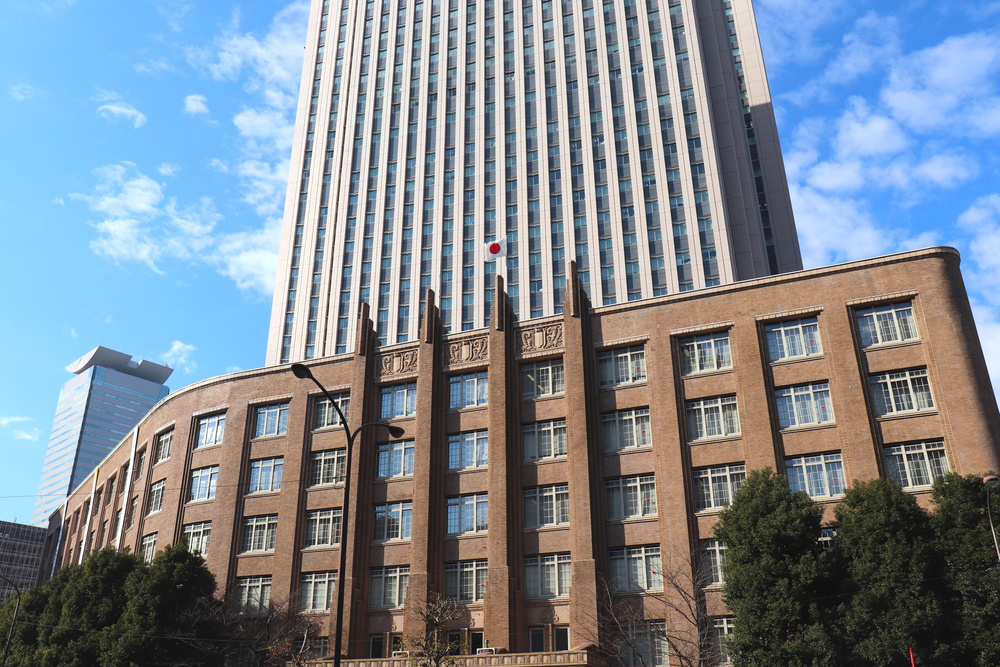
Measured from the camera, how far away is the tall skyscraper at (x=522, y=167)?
262 ft

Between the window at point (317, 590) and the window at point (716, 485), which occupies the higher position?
the window at point (716, 485)

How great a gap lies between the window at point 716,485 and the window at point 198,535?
95.3ft

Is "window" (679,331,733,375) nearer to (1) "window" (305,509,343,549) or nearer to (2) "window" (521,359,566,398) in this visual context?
(2) "window" (521,359,566,398)

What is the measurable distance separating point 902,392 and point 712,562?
12.2 metres

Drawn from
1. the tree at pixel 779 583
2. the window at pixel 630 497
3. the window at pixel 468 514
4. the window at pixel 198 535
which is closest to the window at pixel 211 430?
the window at pixel 198 535

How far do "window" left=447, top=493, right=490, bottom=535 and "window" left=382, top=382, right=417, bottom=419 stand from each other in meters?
6.35

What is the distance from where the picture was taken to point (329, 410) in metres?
49.3

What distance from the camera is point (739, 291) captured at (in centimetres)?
4269

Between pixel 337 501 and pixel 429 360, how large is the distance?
9.77m

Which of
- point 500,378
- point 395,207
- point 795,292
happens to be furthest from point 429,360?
point 395,207

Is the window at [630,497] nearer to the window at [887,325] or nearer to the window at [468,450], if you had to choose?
the window at [468,450]

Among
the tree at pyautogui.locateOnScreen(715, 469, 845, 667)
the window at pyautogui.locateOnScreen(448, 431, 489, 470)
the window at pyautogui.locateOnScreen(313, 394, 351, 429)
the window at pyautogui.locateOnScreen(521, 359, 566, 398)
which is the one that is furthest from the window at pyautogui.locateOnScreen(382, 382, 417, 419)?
the tree at pyautogui.locateOnScreen(715, 469, 845, 667)

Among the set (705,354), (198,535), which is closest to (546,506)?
(705,354)

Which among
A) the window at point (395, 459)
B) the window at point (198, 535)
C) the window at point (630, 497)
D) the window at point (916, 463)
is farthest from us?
the window at point (198, 535)
